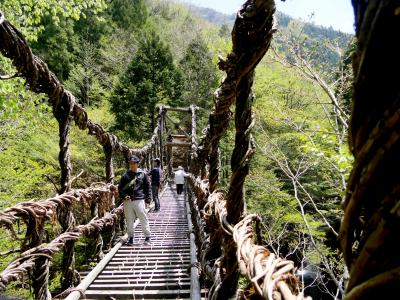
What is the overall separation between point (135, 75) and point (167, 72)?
1828 millimetres

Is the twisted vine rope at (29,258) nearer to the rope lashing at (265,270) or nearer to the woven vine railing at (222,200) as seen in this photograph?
the woven vine railing at (222,200)

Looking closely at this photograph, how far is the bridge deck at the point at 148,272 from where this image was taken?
2.61 metres

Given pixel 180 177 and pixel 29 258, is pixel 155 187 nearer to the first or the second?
pixel 180 177

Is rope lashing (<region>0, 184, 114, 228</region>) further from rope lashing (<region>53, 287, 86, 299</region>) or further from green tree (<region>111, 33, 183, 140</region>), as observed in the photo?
green tree (<region>111, 33, 183, 140</region>)

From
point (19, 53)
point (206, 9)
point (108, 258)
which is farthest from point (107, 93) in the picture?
point (206, 9)

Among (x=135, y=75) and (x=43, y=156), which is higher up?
(x=135, y=75)

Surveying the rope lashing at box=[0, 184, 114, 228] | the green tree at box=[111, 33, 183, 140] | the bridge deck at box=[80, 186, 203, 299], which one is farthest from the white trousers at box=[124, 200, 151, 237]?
the green tree at box=[111, 33, 183, 140]

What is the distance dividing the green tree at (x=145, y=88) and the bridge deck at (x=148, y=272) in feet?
44.0

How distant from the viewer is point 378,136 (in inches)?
11.4

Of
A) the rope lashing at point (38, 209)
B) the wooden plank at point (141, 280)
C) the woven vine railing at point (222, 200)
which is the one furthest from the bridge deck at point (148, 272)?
the rope lashing at point (38, 209)

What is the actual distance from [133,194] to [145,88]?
48.5 feet

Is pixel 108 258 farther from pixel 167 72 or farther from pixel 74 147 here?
pixel 167 72

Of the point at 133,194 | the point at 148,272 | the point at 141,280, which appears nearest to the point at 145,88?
the point at 133,194

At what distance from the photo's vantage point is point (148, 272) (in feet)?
10.4
